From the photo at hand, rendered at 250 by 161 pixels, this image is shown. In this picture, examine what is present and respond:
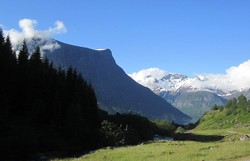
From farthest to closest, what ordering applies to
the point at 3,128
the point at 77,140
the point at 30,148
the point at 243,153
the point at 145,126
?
the point at 145,126 < the point at 77,140 < the point at 3,128 < the point at 30,148 < the point at 243,153

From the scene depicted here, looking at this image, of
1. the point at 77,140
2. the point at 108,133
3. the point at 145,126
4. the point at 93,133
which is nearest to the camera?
the point at 77,140

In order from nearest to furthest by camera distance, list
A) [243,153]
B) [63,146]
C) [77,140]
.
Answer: [243,153] → [63,146] → [77,140]

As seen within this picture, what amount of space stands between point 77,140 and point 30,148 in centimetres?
2340

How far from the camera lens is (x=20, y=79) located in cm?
9956

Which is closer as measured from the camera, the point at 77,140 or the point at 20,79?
the point at 77,140

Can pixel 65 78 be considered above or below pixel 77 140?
above

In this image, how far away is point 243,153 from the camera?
43.4 m

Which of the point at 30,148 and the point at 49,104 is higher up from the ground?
the point at 49,104

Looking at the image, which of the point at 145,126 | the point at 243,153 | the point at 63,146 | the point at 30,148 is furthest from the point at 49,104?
the point at 243,153

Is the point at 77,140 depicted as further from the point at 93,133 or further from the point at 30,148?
the point at 30,148

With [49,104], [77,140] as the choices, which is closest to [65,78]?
[49,104]

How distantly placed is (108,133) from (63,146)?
78.7ft

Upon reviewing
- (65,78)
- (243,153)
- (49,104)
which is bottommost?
(243,153)

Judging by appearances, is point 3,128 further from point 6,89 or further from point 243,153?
point 243,153
